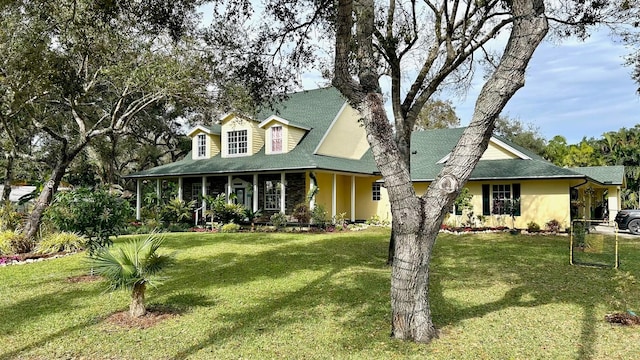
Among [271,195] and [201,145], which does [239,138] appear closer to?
[201,145]

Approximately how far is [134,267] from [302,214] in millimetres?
13788

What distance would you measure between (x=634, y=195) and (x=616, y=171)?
40.5 ft

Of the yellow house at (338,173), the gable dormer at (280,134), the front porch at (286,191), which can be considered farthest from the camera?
the gable dormer at (280,134)

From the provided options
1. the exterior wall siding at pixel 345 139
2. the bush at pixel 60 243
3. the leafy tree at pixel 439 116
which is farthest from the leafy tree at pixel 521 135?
the bush at pixel 60 243

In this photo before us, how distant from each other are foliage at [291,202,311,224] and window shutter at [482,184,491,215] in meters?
8.05

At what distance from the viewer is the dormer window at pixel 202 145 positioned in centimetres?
2606

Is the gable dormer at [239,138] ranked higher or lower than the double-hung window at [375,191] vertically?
higher

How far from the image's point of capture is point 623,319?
609 cm

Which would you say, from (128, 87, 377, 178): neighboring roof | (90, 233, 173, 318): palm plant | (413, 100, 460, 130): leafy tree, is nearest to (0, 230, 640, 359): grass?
(90, 233, 173, 318): palm plant

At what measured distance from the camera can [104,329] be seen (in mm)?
5965

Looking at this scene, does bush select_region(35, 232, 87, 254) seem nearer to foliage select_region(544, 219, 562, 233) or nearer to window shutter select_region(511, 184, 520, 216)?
window shutter select_region(511, 184, 520, 216)

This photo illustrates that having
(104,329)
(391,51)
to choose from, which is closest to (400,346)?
(104,329)

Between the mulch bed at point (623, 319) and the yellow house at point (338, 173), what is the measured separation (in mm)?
12825

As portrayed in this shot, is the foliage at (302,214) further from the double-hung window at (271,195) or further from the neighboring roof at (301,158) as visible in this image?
the double-hung window at (271,195)
